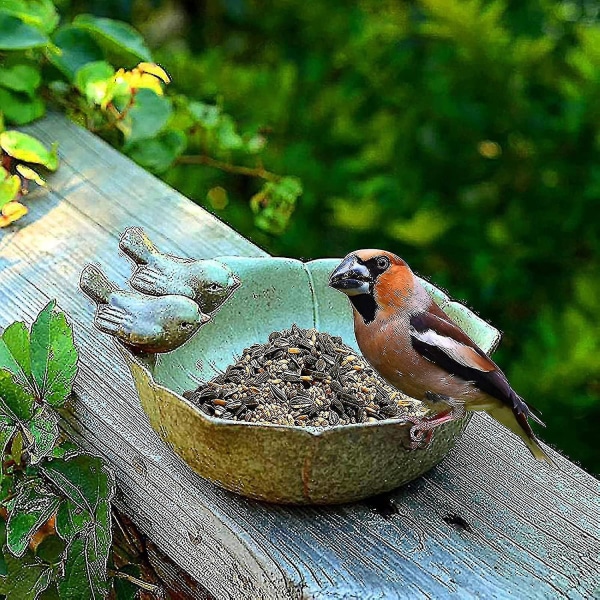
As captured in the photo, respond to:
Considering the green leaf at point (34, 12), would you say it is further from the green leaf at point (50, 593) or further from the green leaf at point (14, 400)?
the green leaf at point (50, 593)

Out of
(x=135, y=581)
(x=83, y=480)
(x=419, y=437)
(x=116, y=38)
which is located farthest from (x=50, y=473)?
(x=116, y=38)

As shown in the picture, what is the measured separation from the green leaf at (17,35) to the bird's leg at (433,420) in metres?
1.45

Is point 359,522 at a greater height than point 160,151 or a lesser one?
greater

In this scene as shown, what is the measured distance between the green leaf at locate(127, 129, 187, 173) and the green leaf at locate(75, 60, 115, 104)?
24 cm

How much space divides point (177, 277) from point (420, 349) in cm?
46

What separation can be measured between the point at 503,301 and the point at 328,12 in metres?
1.40

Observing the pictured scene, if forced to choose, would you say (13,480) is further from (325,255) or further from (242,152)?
(325,255)

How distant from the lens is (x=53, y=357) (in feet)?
5.20

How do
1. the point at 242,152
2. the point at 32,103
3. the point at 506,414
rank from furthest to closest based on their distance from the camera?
the point at 242,152 < the point at 32,103 < the point at 506,414

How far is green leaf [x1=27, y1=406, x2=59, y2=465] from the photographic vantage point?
1.50 m

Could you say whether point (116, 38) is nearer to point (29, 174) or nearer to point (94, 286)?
point (29, 174)

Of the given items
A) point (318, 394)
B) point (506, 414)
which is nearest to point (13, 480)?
point (318, 394)

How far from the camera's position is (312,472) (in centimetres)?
134

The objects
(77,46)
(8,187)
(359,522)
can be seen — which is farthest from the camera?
(77,46)
